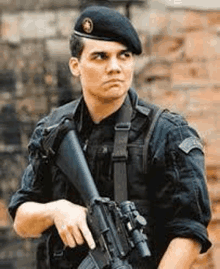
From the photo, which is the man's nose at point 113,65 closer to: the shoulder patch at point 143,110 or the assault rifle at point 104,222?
the shoulder patch at point 143,110

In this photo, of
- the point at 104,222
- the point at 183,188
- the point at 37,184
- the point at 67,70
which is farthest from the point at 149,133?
the point at 67,70

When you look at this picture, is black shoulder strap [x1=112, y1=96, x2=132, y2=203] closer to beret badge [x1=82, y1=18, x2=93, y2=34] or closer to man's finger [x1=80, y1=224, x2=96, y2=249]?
man's finger [x1=80, y1=224, x2=96, y2=249]

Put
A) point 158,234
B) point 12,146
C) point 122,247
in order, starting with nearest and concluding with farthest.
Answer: point 122,247
point 158,234
point 12,146

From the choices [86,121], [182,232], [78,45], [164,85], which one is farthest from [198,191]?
[164,85]

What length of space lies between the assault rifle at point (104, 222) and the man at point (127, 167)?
0.14 ft

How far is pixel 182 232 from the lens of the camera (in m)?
2.26

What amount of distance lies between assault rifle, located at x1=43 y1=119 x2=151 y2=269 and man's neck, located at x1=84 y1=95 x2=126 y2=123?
0.35ft

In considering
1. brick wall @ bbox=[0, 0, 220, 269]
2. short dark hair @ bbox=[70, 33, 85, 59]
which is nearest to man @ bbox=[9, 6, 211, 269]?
short dark hair @ bbox=[70, 33, 85, 59]

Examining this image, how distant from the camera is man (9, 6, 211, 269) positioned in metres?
2.29

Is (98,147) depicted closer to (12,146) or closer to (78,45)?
(78,45)

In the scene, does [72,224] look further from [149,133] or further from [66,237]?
[149,133]

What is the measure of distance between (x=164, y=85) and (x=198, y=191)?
2182 millimetres

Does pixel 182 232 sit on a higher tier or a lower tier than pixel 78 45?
lower

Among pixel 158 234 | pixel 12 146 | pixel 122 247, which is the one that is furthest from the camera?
pixel 12 146
